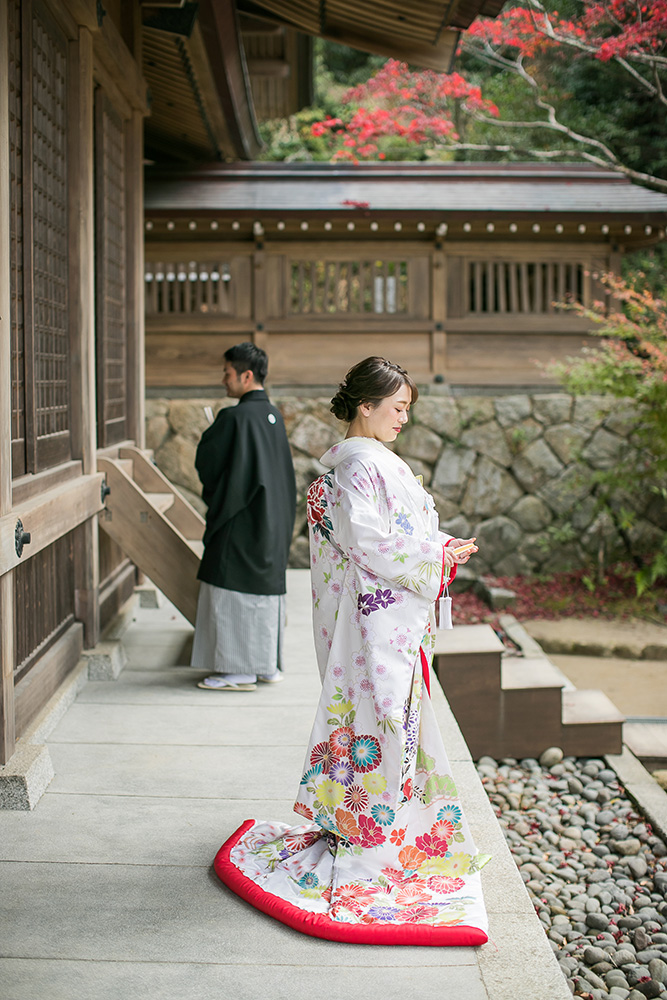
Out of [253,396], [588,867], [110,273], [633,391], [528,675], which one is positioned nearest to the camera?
[588,867]

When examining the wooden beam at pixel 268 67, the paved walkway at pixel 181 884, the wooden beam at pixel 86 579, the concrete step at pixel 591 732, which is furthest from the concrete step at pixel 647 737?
the wooden beam at pixel 268 67

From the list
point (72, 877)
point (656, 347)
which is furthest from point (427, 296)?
point (72, 877)

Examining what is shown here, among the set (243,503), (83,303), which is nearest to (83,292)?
(83,303)

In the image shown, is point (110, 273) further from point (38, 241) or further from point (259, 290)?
point (259, 290)

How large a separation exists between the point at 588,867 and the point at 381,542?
271 cm

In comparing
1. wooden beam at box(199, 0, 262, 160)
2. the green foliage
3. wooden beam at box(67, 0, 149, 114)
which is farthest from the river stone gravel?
the green foliage

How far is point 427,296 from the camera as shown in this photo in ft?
36.2

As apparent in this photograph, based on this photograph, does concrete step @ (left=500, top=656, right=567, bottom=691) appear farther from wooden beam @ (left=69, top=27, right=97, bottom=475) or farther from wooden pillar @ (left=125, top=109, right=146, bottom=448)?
wooden pillar @ (left=125, top=109, right=146, bottom=448)

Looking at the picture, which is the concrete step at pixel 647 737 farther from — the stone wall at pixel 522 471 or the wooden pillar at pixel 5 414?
the stone wall at pixel 522 471

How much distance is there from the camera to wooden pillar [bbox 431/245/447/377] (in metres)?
11.0

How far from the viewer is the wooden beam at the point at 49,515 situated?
3290 mm

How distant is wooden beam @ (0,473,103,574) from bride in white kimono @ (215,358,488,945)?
114cm

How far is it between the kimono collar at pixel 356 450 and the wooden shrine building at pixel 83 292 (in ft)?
4.04

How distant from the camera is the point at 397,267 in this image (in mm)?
11047
